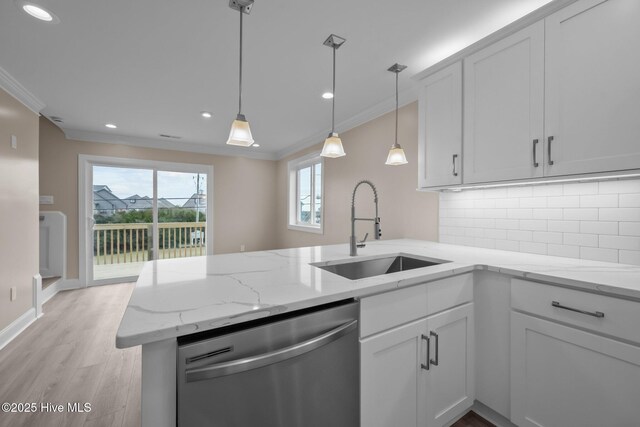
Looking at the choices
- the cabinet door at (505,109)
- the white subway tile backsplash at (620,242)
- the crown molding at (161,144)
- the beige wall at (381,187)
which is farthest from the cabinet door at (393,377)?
the crown molding at (161,144)

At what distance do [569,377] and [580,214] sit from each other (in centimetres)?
97

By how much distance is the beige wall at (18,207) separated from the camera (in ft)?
8.16

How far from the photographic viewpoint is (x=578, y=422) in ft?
3.88

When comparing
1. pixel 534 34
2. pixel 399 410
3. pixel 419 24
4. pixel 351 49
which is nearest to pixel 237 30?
pixel 351 49

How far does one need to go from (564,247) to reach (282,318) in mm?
1829

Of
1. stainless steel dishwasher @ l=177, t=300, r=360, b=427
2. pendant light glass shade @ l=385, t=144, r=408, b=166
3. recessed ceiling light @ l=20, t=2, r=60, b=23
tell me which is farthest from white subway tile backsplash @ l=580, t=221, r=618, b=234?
Answer: recessed ceiling light @ l=20, t=2, r=60, b=23

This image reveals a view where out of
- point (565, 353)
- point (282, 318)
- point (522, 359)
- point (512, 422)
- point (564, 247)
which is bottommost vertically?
point (512, 422)

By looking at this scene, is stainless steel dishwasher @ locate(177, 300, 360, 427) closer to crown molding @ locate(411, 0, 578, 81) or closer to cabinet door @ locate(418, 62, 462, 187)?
cabinet door @ locate(418, 62, 462, 187)

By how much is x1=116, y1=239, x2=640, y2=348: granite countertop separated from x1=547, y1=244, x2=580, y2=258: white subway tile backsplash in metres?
0.04

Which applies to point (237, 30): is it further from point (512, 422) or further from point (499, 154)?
point (512, 422)

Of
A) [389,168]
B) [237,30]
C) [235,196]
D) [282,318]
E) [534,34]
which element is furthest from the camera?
[235,196]

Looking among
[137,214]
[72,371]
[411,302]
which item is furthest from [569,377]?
[137,214]

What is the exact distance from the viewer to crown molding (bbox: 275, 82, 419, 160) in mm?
2652

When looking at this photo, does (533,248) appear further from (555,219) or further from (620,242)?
(620,242)
